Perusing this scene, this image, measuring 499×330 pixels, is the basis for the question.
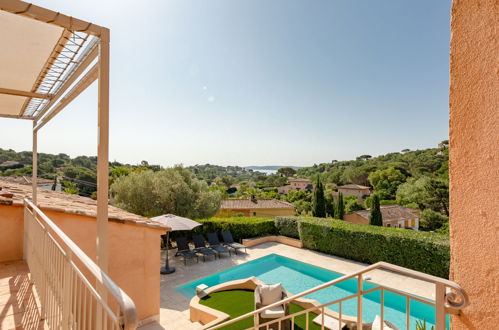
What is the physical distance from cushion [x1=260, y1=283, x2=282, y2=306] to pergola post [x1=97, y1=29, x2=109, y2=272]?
5520 mm

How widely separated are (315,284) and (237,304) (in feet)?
15.1

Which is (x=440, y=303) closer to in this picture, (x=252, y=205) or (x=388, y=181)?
(x=252, y=205)

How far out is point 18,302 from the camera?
3209 millimetres

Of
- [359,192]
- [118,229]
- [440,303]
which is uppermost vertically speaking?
[440,303]

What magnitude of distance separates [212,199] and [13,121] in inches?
464

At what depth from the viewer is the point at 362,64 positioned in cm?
2030

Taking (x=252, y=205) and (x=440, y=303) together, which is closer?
(x=440, y=303)

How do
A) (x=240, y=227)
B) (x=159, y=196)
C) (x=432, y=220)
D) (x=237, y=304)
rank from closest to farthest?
(x=237, y=304)
(x=159, y=196)
(x=240, y=227)
(x=432, y=220)

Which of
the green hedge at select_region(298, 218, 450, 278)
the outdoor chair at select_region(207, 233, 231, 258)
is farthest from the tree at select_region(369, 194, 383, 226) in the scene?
the outdoor chair at select_region(207, 233, 231, 258)

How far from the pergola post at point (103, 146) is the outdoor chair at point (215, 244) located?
1155cm

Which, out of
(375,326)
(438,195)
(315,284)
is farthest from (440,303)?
(438,195)

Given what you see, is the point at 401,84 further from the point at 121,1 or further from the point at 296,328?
the point at 121,1

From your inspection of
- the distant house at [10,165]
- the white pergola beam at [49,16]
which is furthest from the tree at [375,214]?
the distant house at [10,165]

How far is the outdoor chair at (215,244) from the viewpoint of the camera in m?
13.2
